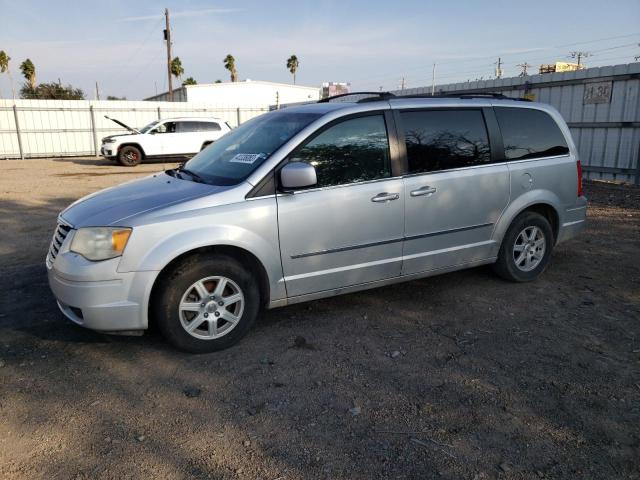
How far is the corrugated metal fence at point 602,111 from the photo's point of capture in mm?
10398

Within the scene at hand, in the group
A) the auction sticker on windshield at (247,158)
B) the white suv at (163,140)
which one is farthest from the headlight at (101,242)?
the white suv at (163,140)

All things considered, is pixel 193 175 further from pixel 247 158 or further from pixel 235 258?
pixel 235 258

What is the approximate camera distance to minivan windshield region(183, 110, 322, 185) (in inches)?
155

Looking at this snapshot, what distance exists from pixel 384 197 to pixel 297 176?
0.81m

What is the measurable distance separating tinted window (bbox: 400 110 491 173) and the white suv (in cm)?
1471

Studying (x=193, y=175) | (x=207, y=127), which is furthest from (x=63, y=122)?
(x=193, y=175)

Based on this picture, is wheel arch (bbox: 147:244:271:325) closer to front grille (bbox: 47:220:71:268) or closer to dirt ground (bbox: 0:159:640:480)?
dirt ground (bbox: 0:159:640:480)

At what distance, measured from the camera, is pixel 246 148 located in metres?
4.27

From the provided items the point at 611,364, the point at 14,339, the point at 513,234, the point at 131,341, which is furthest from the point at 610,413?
the point at 14,339

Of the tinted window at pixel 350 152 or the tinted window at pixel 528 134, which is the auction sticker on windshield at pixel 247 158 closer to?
the tinted window at pixel 350 152

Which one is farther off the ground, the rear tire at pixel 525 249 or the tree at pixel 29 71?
the tree at pixel 29 71

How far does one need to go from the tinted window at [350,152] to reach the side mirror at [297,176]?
0.65 feet

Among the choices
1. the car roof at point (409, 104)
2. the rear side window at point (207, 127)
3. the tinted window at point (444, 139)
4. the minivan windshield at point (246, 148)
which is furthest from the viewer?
the rear side window at point (207, 127)

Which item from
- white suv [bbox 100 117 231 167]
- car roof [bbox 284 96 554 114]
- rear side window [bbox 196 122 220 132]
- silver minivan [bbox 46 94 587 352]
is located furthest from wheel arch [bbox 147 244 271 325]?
rear side window [bbox 196 122 220 132]
